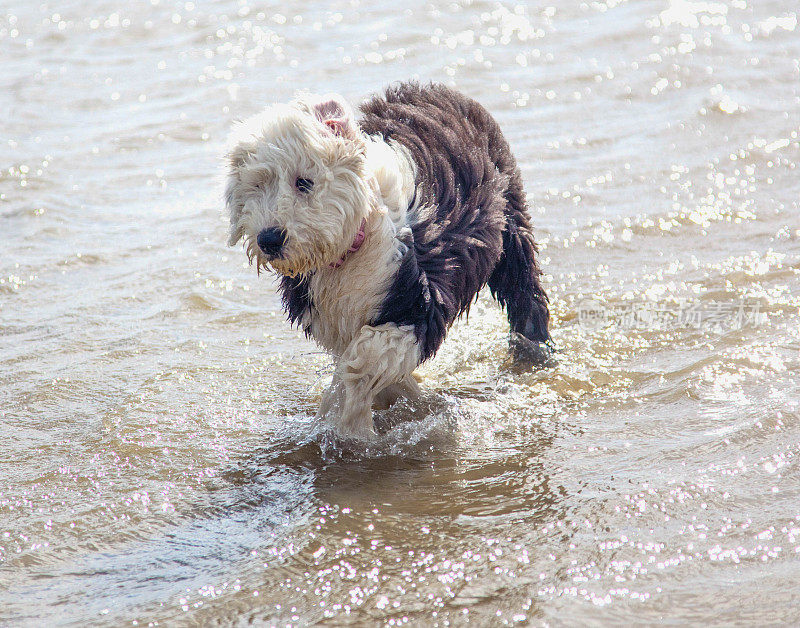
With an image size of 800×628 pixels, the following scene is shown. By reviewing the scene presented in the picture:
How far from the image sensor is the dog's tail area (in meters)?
4.61

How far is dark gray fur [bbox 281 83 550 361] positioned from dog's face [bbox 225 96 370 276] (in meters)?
0.34

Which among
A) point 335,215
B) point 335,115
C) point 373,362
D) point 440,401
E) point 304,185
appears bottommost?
point 440,401

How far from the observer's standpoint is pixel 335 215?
3.53 m

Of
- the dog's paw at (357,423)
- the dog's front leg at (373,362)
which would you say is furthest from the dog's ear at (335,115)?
the dog's paw at (357,423)

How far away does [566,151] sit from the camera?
25.6 ft

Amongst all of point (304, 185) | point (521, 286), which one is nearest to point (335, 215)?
point (304, 185)

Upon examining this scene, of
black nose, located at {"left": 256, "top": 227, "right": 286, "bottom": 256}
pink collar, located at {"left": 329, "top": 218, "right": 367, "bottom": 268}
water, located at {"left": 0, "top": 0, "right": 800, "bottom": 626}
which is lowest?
water, located at {"left": 0, "top": 0, "right": 800, "bottom": 626}

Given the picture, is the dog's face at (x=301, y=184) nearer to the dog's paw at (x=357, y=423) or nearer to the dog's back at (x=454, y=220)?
the dog's back at (x=454, y=220)

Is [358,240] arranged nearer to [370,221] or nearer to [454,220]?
[370,221]

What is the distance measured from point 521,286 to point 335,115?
156cm

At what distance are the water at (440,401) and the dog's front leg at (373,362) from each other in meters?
0.26

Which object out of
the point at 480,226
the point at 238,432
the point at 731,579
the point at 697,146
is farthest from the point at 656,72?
the point at 731,579

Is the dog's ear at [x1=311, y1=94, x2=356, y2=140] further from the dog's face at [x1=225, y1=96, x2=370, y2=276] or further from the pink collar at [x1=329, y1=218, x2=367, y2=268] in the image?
the pink collar at [x1=329, y1=218, x2=367, y2=268]

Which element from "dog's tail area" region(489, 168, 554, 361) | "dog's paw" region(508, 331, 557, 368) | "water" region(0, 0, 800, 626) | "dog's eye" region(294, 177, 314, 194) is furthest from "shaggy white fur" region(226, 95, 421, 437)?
"dog's paw" region(508, 331, 557, 368)
